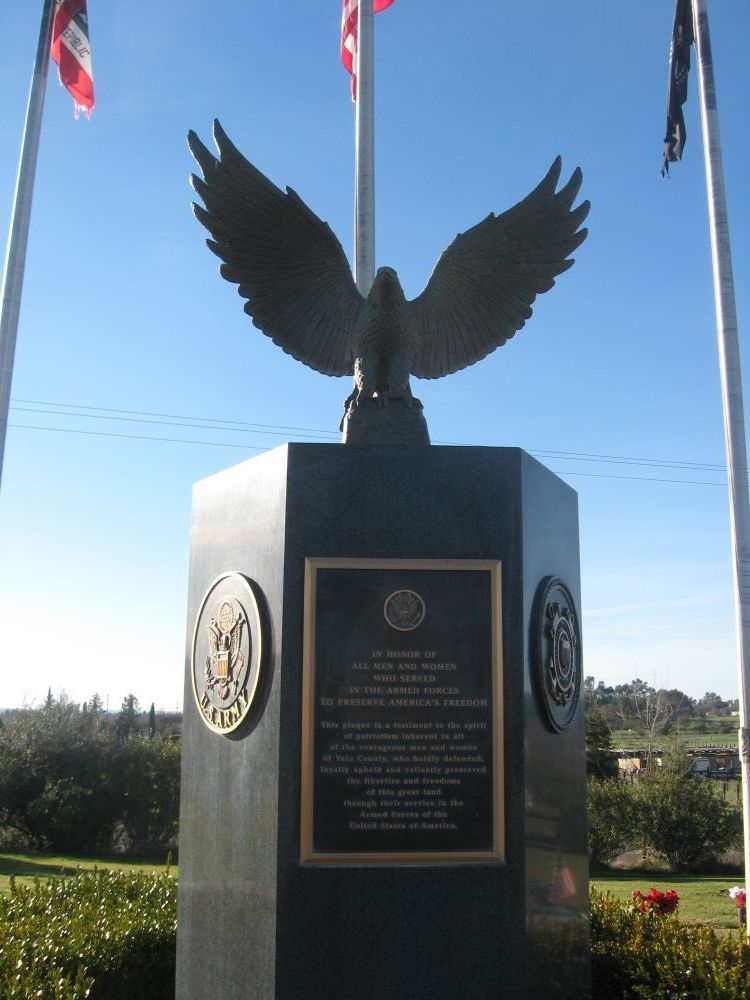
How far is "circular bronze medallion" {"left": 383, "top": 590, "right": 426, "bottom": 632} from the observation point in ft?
14.9

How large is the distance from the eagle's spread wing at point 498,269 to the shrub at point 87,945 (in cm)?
408

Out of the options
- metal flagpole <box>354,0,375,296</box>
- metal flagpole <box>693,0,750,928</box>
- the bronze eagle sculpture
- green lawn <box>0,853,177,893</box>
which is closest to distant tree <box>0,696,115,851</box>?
green lawn <box>0,853,177,893</box>

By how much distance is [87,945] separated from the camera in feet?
18.4

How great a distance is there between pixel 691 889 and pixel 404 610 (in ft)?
46.8

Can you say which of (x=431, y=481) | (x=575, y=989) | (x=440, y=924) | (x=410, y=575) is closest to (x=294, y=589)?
(x=410, y=575)

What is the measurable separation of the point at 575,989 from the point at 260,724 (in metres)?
2.21

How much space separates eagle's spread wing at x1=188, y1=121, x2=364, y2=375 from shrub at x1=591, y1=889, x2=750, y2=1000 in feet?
13.4

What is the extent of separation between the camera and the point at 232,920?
457 cm

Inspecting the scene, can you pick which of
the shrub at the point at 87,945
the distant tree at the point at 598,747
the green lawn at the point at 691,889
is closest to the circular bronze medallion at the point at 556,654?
the shrub at the point at 87,945

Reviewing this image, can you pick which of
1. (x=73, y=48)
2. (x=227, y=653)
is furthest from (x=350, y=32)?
(x=227, y=653)

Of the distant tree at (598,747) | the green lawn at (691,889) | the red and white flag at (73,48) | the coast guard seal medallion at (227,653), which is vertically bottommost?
the green lawn at (691,889)

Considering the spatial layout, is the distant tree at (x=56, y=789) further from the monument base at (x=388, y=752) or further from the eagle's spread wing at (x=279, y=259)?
the eagle's spread wing at (x=279, y=259)

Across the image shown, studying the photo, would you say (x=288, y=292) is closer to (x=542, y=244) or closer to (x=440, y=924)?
(x=542, y=244)

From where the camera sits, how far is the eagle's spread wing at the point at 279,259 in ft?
18.6
